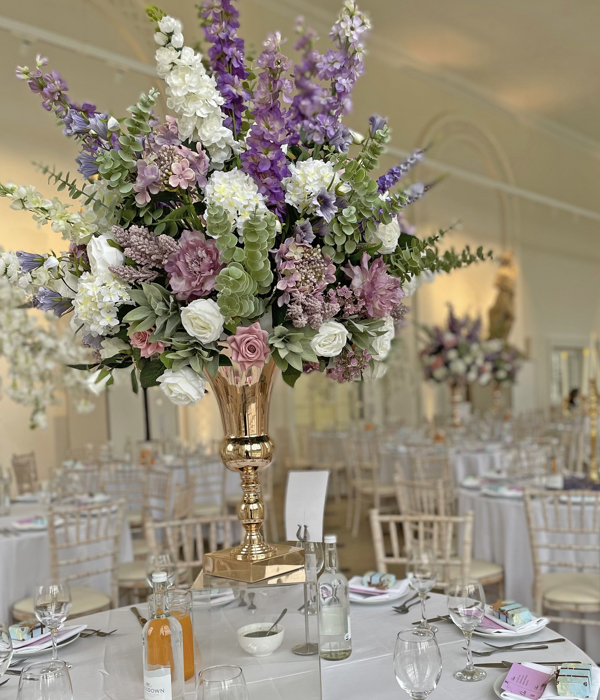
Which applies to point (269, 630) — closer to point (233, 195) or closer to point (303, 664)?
point (303, 664)

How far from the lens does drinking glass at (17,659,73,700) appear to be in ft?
4.26

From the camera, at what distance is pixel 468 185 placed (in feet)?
48.0

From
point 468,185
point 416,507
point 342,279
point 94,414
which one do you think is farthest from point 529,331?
point 342,279

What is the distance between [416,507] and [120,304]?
3200 millimetres

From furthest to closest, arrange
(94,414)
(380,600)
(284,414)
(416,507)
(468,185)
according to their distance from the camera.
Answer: (468,185) → (284,414) → (94,414) → (416,507) → (380,600)

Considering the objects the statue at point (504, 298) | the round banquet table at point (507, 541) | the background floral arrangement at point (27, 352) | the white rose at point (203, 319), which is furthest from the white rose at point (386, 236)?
the statue at point (504, 298)

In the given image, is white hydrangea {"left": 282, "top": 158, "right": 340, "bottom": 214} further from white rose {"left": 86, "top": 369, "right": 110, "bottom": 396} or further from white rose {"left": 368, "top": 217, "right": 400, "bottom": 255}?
white rose {"left": 86, "top": 369, "right": 110, "bottom": 396}

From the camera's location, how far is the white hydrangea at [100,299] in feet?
4.91

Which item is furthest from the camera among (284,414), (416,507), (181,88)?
(284,414)

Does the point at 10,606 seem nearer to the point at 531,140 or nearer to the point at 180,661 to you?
the point at 180,661

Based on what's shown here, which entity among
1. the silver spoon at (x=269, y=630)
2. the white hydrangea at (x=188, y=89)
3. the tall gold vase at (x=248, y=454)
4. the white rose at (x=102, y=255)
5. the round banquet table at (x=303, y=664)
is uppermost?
the white hydrangea at (x=188, y=89)

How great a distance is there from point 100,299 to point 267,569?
640 mm

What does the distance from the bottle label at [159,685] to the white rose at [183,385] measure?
546 mm

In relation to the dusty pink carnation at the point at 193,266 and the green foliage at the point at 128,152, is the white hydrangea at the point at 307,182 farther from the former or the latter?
the green foliage at the point at 128,152
